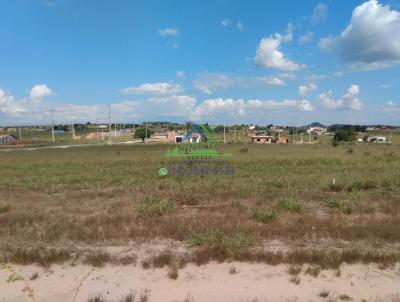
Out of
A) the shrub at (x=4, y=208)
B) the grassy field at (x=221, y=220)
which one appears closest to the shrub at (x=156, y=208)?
the grassy field at (x=221, y=220)

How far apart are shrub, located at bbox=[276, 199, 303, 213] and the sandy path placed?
2.90 metres

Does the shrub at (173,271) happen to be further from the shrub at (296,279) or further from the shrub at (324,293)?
the shrub at (324,293)

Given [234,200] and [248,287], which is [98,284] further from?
[234,200]

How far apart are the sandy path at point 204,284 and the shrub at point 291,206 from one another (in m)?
2.90

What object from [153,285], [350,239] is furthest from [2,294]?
[350,239]

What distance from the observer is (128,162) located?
20844 millimetres

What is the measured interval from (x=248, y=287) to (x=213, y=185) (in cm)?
709

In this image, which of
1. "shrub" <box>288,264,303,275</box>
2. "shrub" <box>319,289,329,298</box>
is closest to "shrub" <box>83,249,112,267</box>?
"shrub" <box>288,264,303,275</box>

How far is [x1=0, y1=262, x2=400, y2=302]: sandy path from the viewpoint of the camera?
141 inches

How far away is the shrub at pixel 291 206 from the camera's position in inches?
279

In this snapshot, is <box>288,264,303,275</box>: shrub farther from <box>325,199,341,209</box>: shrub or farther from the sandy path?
<box>325,199,341,209</box>: shrub

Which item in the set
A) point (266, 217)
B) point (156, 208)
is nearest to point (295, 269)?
point (266, 217)

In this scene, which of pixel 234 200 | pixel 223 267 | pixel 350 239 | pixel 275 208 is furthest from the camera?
pixel 234 200

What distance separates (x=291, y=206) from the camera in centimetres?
720
